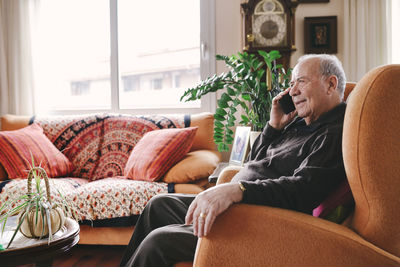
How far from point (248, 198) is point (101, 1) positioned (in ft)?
8.76

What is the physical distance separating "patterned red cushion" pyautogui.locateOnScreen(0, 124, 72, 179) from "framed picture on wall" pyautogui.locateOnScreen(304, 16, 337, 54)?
6.71ft

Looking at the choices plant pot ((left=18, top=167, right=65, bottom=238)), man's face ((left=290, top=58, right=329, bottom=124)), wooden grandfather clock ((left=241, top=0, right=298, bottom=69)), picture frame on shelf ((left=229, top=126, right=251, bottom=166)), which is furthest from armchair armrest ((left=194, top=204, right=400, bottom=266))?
wooden grandfather clock ((left=241, top=0, right=298, bottom=69))

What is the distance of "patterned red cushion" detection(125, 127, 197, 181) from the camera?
1958mm

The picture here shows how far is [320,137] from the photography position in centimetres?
103

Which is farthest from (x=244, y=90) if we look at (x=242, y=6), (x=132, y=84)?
(x=132, y=84)

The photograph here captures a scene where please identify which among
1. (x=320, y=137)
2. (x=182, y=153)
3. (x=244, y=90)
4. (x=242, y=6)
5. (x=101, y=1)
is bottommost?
(x=182, y=153)

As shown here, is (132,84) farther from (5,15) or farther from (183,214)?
(183,214)

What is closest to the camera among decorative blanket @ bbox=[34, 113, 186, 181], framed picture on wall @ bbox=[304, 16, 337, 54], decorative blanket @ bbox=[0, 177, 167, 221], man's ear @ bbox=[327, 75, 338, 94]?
man's ear @ bbox=[327, 75, 338, 94]

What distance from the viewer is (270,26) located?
7.96 feet

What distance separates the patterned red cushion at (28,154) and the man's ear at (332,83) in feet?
5.73

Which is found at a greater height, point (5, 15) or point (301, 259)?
point (5, 15)

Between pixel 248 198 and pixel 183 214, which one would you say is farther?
pixel 183 214

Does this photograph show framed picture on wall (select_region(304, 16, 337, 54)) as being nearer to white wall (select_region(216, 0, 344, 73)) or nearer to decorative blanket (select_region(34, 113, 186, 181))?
white wall (select_region(216, 0, 344, 73))

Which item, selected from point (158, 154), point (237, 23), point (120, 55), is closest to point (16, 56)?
point (120, 55)
